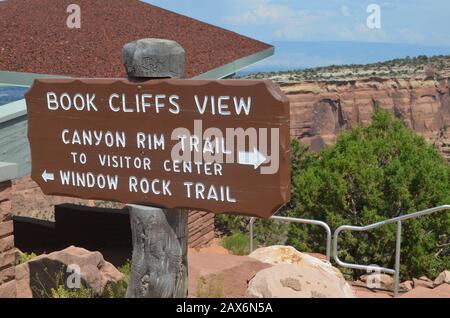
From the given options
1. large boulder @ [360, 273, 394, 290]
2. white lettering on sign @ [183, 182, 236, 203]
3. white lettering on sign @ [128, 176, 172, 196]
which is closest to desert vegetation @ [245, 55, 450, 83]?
large boulder @ [360, 273, 394, 290]

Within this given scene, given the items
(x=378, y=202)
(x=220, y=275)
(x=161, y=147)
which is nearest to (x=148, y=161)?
(x=161, y=147)

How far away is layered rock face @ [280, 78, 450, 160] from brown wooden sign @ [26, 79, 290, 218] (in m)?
70.5

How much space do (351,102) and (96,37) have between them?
70261mm

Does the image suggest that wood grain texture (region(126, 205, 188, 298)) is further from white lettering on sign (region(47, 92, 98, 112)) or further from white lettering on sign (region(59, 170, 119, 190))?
white lettering on sign (region(47, 92, 98, 112))

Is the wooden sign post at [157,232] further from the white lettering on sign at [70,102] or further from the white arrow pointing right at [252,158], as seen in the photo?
the white arrow pointing right at [252,158]

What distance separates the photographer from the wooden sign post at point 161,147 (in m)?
3.49

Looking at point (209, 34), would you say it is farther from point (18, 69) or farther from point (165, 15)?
point (18, 69)

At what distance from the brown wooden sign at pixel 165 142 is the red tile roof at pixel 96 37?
3.38 metres

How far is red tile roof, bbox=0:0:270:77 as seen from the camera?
765 cm

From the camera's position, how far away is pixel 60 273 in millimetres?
5293

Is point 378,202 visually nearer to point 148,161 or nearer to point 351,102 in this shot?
point 148,161

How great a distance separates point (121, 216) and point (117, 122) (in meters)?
5.46

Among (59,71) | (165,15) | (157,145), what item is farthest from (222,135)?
(165,15)

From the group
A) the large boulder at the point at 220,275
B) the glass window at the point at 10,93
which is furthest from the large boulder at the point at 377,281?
the glass window at the point at 10,93
